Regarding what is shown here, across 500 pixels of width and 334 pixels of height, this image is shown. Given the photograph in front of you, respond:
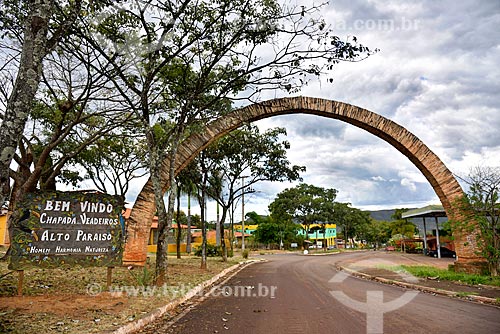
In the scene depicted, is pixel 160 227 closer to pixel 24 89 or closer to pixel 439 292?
pixel 24 89

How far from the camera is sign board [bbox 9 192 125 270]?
27.1 ft

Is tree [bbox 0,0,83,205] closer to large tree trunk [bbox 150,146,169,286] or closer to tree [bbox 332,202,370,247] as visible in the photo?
large tree trunk [bbox 150,146,169,286]

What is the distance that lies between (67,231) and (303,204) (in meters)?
46.2

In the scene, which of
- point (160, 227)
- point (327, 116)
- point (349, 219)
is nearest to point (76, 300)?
point (160, 227)

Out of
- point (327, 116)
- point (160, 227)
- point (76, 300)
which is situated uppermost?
point (327, 116)

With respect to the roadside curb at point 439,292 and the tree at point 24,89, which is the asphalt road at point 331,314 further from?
the tree at point 24,89

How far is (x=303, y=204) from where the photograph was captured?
53.4 m

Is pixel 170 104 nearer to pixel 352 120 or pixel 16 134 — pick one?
pixel 352 120

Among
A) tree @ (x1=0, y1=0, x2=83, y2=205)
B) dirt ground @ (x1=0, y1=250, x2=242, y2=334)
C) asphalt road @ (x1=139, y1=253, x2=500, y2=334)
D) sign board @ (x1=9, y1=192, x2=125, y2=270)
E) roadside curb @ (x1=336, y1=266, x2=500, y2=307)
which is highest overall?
tree @ (x1=0, y1=0, x2=83, y2=205)

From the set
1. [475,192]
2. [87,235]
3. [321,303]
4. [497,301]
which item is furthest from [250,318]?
[475,192]

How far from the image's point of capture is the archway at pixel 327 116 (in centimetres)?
1413

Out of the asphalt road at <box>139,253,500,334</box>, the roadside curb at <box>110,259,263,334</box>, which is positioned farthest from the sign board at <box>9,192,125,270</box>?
the asphalt road at <box>139,253,500,334</box>

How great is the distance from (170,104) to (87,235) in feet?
23.6

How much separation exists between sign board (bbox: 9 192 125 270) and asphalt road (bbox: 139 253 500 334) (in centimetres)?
257
